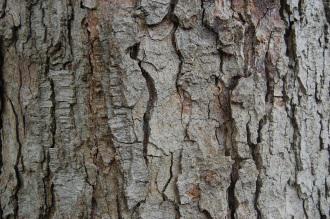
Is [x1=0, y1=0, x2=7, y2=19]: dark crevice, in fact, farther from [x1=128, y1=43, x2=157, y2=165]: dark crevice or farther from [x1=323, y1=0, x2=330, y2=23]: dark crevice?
[x1=323, y1=0, x2=330, y2=23]: dark crevice

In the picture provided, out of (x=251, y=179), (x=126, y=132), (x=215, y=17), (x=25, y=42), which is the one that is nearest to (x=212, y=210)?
(x=251, y=179)

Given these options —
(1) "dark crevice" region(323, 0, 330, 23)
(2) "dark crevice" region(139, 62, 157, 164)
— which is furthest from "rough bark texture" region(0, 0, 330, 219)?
(1) "dark crevice" region(323, 0, 330, 23)

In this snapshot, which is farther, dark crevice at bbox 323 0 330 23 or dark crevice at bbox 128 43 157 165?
dark crevice at bbox 323 0 330 23

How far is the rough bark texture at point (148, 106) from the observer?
107 cm

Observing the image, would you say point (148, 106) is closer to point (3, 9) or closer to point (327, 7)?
point (3, 9)

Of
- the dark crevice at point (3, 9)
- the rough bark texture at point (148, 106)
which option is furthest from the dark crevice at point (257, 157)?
the dark crevice at point (3, 9)

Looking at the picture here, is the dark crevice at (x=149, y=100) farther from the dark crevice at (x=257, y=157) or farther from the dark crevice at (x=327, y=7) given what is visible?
the dark crevice at (x=327, y=7)

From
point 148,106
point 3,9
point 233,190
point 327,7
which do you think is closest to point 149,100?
point 148,106

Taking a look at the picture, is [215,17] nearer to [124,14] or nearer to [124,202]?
[124,14]

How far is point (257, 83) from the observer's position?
113 cm

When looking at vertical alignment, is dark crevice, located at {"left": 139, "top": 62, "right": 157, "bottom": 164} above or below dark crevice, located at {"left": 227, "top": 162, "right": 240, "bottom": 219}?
above

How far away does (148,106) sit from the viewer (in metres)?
1.08

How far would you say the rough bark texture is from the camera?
3.51 feet

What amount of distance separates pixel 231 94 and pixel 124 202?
0.35 metres
